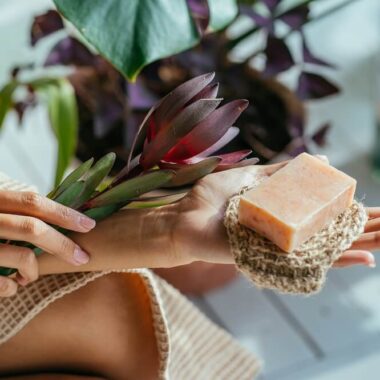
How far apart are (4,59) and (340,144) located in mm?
831

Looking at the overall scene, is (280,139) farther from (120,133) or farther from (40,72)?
(40,72)

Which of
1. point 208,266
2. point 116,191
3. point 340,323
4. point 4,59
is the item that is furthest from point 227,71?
point 4,59

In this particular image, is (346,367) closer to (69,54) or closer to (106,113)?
(106,113)

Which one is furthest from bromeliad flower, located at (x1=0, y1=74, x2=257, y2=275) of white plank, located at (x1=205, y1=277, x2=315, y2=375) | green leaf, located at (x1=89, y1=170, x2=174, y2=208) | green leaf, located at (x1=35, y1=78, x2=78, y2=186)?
white plank, located at (x1=205, y1=277, x2=315, y2=375)

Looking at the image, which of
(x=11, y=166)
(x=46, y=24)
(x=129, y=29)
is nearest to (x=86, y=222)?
(x=129, y=29)

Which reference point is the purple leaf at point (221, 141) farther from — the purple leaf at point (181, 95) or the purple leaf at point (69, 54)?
the purple leaf at point (69, 54)

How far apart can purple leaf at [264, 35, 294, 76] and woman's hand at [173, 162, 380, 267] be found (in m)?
0.44

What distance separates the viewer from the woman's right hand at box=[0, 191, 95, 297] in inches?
33.7

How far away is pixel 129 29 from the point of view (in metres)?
1.03

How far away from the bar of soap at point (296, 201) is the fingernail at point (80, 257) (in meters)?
0.19

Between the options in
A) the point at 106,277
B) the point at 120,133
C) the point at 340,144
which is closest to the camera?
the point at 106,277

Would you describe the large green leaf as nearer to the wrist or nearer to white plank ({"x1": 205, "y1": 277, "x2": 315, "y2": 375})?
the wrist

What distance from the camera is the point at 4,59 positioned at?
6.45ft

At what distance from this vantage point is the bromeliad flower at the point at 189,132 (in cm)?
84
